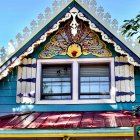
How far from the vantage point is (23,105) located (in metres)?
10.0

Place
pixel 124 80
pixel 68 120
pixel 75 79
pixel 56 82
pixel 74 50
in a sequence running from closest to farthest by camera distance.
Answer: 1. pixel 68 120
2. pixel 124 80
3. pixel 75 79
4. pixel 74 50
5. pixel 56 82

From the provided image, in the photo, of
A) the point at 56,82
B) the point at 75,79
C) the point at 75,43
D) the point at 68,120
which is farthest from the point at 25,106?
the point at 75,43

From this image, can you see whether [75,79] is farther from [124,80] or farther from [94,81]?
[124,80]

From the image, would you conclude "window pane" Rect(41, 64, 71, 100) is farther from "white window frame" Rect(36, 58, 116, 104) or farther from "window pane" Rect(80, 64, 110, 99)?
"window pane" Rect(80, 64, 110, 99)

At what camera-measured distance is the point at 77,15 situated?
10.3 meters

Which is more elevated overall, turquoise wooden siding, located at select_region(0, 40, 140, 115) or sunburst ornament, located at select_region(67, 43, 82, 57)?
sunburst ornament, located at select_region(67, 43, 82, 57)

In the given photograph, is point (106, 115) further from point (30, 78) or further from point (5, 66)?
point (5, 66)

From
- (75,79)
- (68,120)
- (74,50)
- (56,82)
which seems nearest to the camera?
(68,120)

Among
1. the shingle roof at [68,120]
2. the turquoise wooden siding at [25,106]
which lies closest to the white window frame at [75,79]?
the turquoise wooden siding at [25,106]

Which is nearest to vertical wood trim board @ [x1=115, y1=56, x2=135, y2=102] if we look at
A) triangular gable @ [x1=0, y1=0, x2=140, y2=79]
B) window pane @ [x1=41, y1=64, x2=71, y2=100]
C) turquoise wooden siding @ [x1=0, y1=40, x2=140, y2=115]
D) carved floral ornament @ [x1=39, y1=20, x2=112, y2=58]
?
turquoise wooden siding @ [x1=0, y1=40, x2=140, y2=115]

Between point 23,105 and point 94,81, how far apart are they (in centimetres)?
208

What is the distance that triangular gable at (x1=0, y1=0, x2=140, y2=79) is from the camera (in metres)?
9.92

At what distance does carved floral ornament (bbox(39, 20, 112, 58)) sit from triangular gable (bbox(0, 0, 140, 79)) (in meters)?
0.29

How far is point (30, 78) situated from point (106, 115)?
8.02 feet
